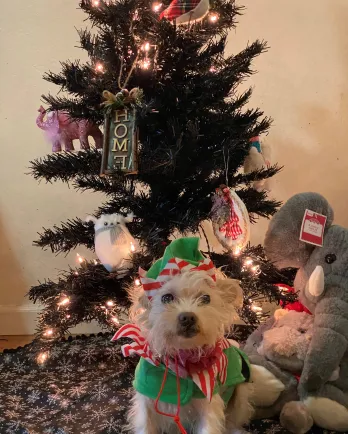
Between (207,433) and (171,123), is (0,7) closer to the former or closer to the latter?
(171,123)

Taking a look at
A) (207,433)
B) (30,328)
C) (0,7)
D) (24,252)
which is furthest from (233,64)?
(30,328)

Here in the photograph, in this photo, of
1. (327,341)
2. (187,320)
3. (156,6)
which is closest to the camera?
(187,320)

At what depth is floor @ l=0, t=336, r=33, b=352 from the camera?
4.93 feet

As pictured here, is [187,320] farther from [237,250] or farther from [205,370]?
[237,250]

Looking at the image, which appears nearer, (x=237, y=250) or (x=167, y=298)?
(x=167, y=298)

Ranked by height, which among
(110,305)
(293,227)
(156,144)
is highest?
(156,144)

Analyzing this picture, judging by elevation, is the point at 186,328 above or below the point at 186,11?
below

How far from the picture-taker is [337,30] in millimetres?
1394

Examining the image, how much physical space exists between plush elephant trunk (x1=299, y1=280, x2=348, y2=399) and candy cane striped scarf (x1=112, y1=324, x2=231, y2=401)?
0.63 ft

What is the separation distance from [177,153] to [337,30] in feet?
2.88

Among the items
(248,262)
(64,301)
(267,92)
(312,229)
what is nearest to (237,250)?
(248,262)

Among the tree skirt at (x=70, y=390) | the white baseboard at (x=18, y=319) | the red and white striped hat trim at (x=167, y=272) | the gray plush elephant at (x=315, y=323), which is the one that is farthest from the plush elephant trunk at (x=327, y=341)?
the white baseboard at (x=18, y=319)

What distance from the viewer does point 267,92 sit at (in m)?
1.44

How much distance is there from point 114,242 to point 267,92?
824 millimetres
